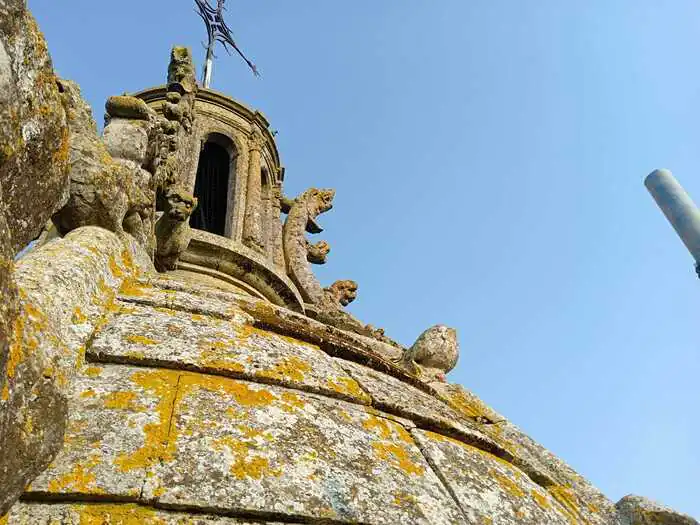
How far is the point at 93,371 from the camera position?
2.48m

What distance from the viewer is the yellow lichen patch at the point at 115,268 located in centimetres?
344

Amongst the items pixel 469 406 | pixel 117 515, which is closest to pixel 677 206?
pixel 469 406

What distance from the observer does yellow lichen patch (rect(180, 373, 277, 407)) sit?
2.55 metres

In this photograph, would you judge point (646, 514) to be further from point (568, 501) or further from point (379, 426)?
point (379, 426)

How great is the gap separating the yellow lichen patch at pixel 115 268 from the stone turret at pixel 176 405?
0.04m

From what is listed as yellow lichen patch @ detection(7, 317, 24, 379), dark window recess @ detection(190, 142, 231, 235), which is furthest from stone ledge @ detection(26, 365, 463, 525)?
dark window recess @ detection(190, 142, 231, 235)

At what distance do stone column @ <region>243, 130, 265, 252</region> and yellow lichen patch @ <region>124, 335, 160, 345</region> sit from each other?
752 centimetres

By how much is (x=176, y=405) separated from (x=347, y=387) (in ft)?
2.98

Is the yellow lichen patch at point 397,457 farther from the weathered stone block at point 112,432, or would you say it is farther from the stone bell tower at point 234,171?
the stone bell tower at point 234,171

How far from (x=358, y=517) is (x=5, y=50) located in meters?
1.56

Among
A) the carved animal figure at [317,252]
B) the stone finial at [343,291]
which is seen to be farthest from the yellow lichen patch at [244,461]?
the carved animal figure at [317,252]

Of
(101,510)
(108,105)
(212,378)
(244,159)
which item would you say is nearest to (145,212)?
(108,105)

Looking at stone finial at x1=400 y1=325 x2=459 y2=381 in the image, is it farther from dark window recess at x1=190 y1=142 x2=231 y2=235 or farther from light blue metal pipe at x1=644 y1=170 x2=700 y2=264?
dark window recess at x1=190 y1=142 x2=231 y2=235

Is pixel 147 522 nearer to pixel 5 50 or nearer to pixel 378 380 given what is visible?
pixel 5 50
